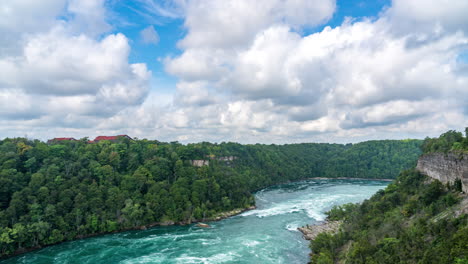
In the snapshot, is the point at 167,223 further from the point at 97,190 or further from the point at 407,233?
the point at 407,233

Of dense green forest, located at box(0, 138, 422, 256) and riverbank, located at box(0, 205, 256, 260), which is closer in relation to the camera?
riverbank, located at box(0, 205, 256, 260)

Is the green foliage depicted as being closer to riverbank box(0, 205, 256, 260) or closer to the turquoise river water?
the turquoise river water

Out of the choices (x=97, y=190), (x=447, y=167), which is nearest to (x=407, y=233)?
(x=447, y=167)

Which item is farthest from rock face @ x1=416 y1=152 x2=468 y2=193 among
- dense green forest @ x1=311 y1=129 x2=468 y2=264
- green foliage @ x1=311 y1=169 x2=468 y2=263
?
green foliage @ x1=311 y1=169 x2=468 y2=263

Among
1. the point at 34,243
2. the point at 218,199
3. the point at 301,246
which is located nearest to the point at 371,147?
the point at 218,199

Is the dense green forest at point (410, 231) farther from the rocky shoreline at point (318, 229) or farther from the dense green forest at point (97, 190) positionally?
the dense green forest at point (97, 190)

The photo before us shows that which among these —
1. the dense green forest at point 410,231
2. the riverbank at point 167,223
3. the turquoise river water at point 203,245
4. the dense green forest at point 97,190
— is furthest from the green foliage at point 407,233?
the dense green forest at point 97,190
